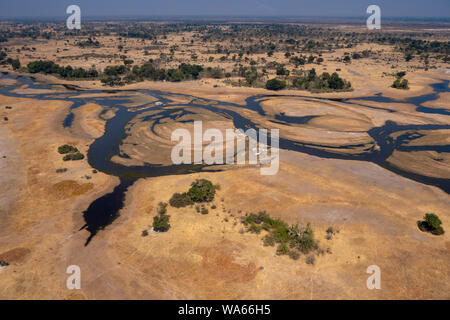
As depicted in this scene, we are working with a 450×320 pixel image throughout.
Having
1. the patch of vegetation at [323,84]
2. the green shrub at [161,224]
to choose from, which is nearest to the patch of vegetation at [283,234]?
the green shrub at [161,224]

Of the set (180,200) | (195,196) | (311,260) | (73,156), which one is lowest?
(311,260)

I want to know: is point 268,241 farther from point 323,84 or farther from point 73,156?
point 323,84

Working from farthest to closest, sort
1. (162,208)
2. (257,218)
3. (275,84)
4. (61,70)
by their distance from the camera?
(61,70)
(275,84)
(162,208)
(257,218)

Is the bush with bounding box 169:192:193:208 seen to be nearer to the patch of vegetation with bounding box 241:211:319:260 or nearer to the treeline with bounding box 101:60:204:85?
the patch of vegetation with bounding box 241:211:319:260

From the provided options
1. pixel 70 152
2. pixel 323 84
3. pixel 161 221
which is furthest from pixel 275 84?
pixel 161 221

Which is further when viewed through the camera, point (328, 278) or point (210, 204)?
point (210, 204)

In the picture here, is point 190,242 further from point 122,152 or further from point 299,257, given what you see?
point 122,152

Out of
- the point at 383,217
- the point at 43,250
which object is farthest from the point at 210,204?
the point at 383,217
